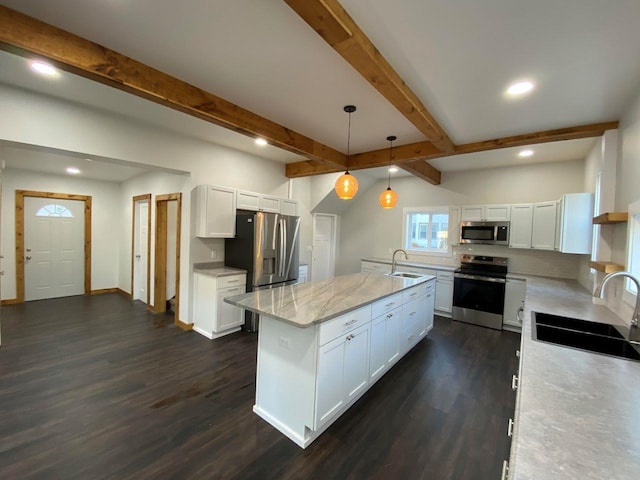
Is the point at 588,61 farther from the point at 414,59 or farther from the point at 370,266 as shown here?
the point at 370,266

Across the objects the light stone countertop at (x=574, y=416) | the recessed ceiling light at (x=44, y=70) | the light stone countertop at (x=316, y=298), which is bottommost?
the light stone countertop at (x=574, y=416)

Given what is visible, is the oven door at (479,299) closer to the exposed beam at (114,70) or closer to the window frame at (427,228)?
the window frame at (427,228)

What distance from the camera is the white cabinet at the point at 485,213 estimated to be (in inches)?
179

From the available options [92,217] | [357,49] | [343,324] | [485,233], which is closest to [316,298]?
[343,324]

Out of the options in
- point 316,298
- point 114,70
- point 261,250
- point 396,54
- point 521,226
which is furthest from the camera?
point 521,226

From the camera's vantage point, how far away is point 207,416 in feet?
7.15

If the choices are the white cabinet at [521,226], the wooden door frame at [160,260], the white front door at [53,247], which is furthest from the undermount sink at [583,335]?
the white front door at [53,247]

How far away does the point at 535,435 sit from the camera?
854mm

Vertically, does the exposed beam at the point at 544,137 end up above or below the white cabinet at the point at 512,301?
above

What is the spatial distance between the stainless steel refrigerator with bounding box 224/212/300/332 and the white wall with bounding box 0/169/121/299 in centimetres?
374

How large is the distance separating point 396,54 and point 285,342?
2.19 metres

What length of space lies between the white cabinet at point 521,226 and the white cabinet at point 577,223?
837 millimetres

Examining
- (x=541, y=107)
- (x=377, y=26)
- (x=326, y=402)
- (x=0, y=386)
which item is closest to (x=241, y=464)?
(x=326, y=402)

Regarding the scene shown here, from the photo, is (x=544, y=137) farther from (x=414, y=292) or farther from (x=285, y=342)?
(x=285, y=342)
